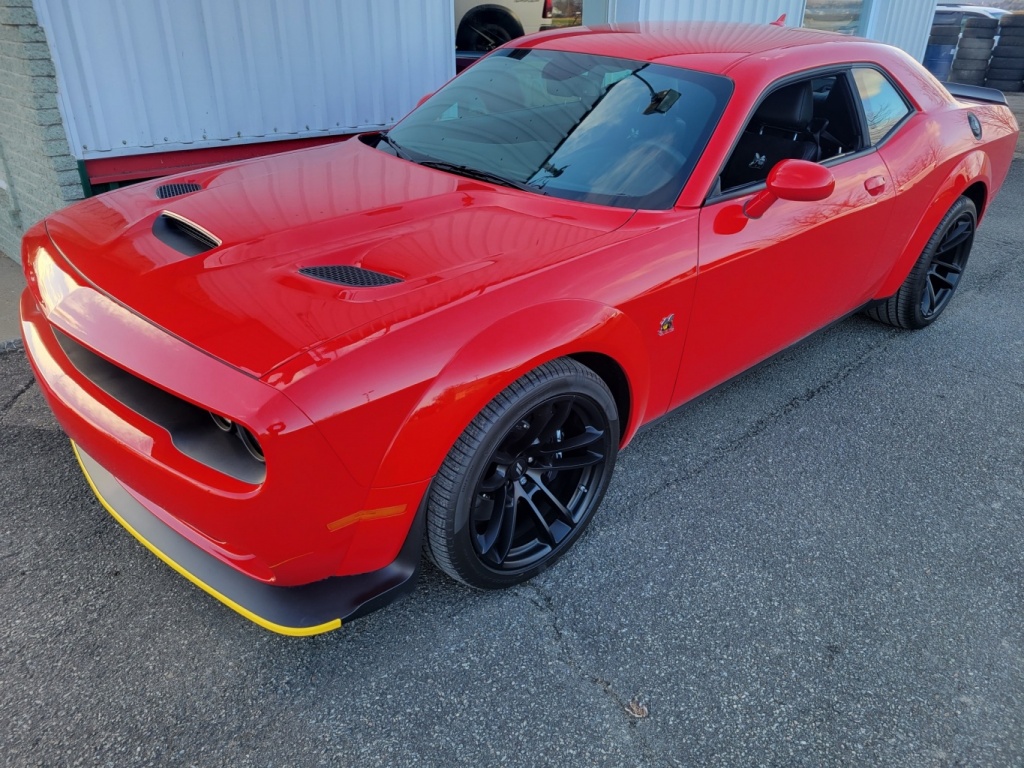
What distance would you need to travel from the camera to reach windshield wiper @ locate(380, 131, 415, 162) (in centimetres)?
301

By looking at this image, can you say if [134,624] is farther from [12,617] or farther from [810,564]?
[810,564]

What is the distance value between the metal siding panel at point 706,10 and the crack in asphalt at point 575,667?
5.23m

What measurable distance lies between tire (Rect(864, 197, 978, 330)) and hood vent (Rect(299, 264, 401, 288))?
2.89 meters

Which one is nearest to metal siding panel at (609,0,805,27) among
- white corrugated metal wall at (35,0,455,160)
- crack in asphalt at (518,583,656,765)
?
white corrugated metal wall at (35,0,455,160)

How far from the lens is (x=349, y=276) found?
6.61ft

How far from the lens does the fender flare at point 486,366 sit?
1.83 meters

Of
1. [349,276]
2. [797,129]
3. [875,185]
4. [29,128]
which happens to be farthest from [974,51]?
[349,276]

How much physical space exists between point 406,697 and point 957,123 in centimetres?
370

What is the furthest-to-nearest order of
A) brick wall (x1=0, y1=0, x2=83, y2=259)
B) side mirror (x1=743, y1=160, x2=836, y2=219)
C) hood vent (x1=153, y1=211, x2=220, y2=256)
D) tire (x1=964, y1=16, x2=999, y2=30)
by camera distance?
tire (x1=964, y1=16, x2=999, y2=30), brick wall (x1=0, y1=0, x2=83, y2=259), side mirror (x1=743, y1=160, x2=836, y2=219), hood vent (x1=153, y1=211, x2=220, y2=256)

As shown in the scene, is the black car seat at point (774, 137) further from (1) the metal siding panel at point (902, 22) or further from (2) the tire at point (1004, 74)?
(2) the tire at point (1004, 74)

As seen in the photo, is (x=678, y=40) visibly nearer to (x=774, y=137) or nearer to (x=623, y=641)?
(x=774, y=137)

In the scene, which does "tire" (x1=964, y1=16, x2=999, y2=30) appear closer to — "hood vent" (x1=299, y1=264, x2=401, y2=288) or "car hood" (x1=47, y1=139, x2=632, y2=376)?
"car hood" (x1=47, y1=139, x2=632, y2=376)

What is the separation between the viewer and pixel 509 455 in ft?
7.23

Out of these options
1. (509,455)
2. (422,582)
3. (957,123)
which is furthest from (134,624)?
(957,123)
